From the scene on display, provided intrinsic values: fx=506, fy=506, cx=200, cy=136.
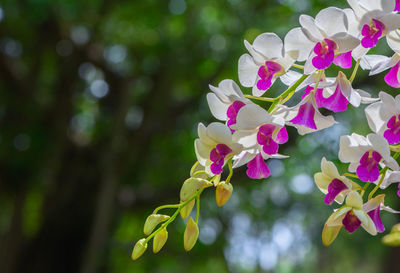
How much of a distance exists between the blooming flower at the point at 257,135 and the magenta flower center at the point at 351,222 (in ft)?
0.24

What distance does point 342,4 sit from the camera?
249 centimetres

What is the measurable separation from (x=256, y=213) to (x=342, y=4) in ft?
11.3

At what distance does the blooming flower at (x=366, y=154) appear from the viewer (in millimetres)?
399

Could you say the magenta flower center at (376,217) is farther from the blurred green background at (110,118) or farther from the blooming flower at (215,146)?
the blurred green background at (110,118)

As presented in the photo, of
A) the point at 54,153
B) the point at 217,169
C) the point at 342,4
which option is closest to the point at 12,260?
the point at 54,153

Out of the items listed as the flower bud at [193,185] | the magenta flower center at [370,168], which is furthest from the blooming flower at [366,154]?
the flower bud at [193,185]

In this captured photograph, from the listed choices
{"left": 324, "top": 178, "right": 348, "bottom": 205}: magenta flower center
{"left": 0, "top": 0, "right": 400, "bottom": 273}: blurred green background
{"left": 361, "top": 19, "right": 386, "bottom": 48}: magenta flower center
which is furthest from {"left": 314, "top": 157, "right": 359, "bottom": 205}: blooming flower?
{"left": 0, "top": 0, "right": 400, "bottom": 273}: blurred green background

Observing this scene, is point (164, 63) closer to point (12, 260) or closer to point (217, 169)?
point (12, 260)

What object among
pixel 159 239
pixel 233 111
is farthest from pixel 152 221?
pixel 233 111

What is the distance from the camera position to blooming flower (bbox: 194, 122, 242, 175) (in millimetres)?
402

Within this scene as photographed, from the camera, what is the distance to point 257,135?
16.1 inches

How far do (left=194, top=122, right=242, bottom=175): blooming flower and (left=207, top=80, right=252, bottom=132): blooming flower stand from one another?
1.1 inches

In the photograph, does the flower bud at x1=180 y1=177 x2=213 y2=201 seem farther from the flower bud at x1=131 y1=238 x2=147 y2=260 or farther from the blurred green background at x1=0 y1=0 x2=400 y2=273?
the blurred green background at x1=0 y1=0 x2=400 y2=273

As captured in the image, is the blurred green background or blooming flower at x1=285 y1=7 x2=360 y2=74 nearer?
Result: blooming flower at x1=285 y1=7 x2=360 y2=74
